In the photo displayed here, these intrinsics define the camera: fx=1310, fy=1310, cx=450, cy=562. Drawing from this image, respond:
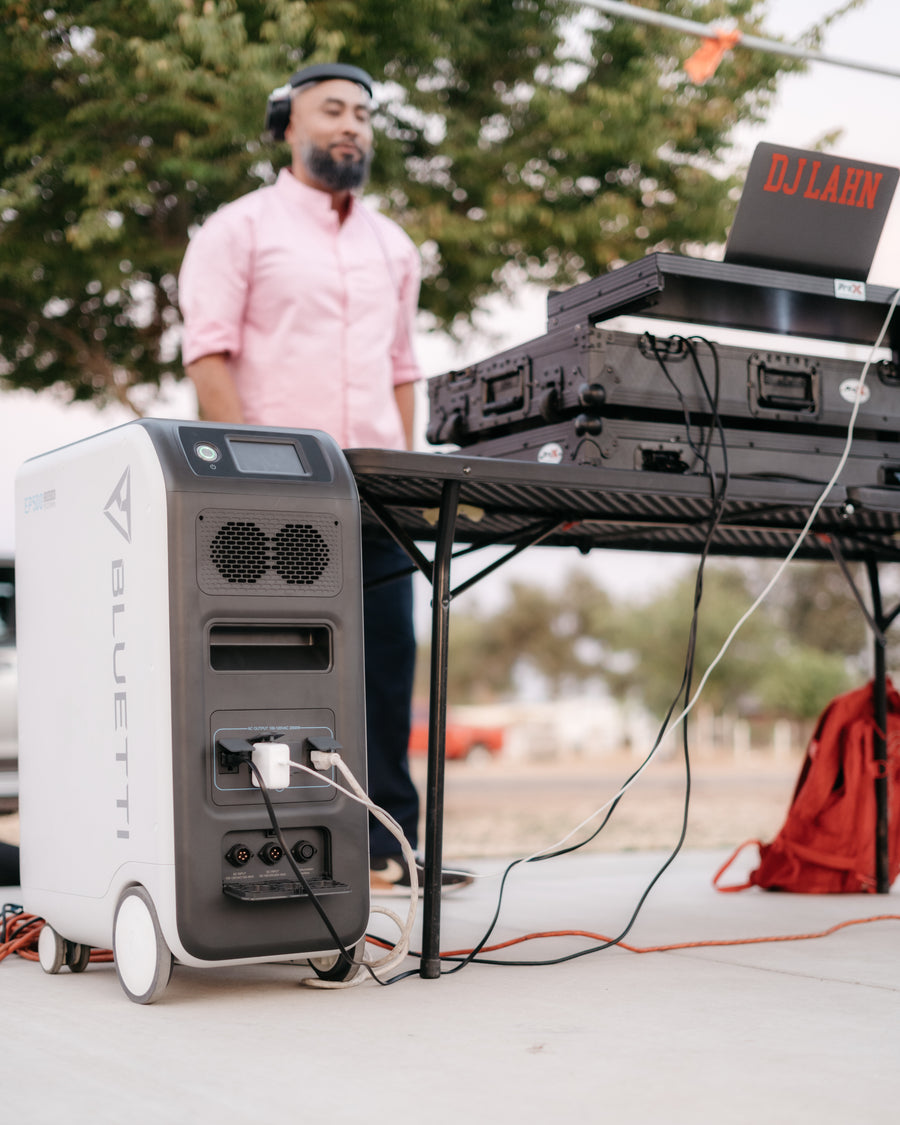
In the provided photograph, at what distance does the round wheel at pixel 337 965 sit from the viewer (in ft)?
6.83

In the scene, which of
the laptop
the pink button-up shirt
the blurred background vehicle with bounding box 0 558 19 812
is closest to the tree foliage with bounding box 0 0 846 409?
the blurred background vehicle with bounding box 0 558 19 812

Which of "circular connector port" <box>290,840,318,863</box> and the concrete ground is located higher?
"circular connector port" <box>290,840,318,863</box>

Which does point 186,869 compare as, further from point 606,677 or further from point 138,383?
point 606,677

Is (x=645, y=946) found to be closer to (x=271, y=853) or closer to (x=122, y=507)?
(x=271, y=853)

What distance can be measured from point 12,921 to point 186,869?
33.7 inches

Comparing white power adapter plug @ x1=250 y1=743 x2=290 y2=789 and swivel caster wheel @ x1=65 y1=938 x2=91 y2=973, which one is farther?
swivel caster wheel @ x1=65 y1=938 x2=91 y2=973

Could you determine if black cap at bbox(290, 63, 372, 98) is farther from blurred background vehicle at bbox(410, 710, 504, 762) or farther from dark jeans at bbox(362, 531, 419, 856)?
blurred background vehicle at bbox(410, 710, 504, 762)

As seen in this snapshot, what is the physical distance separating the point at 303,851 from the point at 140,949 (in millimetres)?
280

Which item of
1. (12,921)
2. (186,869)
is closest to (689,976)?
(186,869)

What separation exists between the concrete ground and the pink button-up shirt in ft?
4.05

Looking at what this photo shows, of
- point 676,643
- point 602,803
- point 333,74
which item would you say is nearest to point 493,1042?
point 333,74

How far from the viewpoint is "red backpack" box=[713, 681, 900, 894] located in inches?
137

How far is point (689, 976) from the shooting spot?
7.28 ft

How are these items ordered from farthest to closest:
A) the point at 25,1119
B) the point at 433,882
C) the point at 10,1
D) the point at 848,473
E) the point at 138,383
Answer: the point at 138,383
the point at 10,1
the point at 848,473
the point at 433,882
the point at 25,1119
